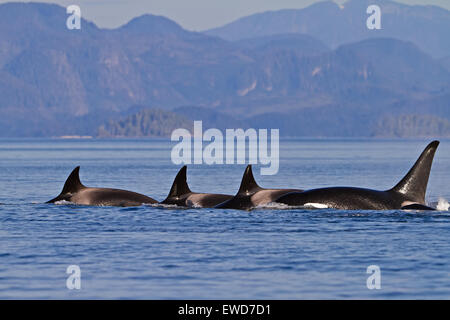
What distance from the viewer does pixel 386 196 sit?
31047mm

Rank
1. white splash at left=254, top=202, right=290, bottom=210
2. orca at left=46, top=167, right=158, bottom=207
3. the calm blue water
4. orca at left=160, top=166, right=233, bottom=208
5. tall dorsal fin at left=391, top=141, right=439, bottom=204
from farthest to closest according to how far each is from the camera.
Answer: orca at left=46, top=167, right=158, bottom=207, orca at left=160, top=166, right=233, bottom=208, white splash at left=254, top=202, right=290, bottom=210, tall dorsal fin at left=391, top=141, right=439, bottom=204, the calm blue water

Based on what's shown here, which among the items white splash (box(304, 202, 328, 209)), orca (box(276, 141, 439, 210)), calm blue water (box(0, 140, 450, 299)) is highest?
orca (box(276, 141, 439, 210))

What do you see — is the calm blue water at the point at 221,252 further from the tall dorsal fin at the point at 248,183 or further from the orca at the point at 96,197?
the orca at the point at 96,197

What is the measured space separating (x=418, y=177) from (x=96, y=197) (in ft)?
39.8

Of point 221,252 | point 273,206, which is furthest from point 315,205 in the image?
point 221,252

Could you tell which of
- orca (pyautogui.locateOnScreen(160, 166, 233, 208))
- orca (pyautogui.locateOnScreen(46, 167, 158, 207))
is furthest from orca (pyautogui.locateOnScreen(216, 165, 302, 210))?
orca (pyautogui.locateOnScreen(46, 167, 158, 207))

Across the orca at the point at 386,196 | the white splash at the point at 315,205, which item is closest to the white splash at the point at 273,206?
the orca at the point at 386,196

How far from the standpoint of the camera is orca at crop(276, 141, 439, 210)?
30.4 metres

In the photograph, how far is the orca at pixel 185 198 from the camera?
3509cm

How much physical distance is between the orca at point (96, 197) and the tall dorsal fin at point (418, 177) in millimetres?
10106

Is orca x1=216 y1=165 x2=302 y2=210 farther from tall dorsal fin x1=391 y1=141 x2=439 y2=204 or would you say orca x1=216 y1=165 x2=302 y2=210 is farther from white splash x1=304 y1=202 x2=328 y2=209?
tall dorsal fin x1=391 y1=141 x2=439 y2=204

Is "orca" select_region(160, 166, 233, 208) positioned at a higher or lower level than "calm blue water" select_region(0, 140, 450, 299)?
higher

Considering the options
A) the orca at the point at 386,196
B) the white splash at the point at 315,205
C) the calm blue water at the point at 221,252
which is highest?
the orca at the point at 386,196

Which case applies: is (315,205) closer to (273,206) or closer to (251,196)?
(273,206)
